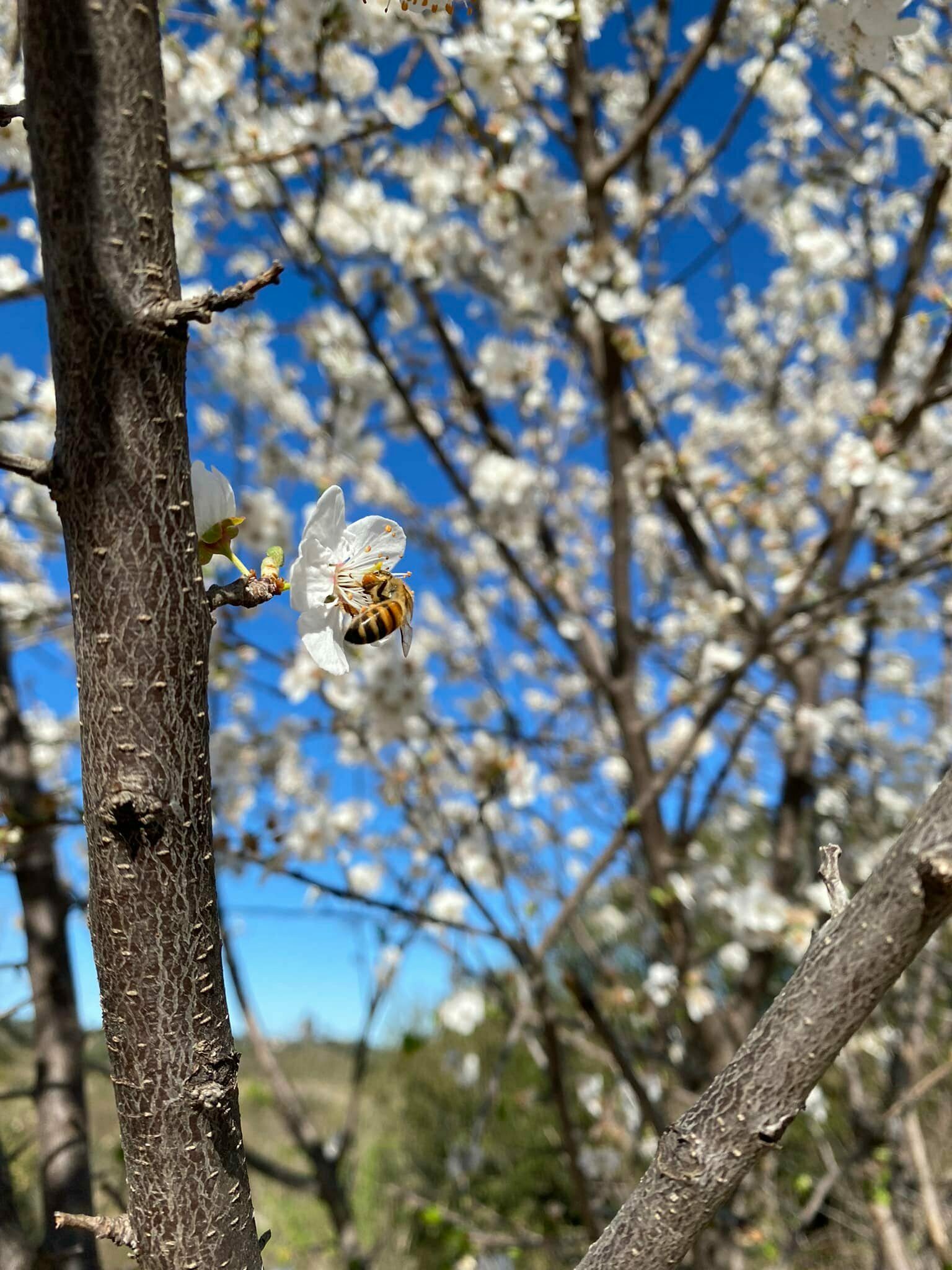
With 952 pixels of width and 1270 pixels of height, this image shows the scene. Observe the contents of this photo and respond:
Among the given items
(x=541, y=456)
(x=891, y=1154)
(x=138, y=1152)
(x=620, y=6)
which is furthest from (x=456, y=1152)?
(x=620, y=6)

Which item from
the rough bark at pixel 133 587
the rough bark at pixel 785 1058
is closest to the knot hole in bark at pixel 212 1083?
the rough bark at pixel 133 587

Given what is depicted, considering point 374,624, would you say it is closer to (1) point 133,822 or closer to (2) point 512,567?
(1) point 133,822

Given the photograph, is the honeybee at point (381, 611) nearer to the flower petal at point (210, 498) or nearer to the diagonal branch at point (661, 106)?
the flower petal at point (210, 498)

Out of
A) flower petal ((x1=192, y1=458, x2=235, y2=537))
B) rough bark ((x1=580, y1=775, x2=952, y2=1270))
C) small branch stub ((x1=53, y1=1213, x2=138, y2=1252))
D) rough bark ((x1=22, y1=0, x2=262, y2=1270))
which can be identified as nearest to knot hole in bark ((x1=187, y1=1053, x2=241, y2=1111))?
rough bark ((x1=22, y1=0, x2=262, y2=1270))

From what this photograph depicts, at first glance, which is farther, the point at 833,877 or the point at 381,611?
the point at 381,611

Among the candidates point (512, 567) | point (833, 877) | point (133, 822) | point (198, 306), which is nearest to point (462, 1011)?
point (512, 567)

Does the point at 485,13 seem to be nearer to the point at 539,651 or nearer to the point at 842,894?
the point at 842,894
